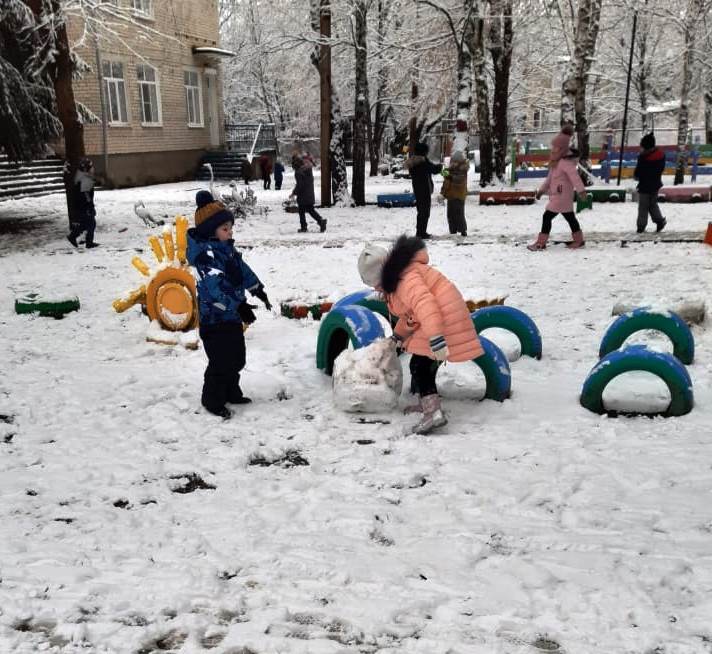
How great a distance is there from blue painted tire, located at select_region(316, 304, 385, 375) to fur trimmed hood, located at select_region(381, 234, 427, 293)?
923mm

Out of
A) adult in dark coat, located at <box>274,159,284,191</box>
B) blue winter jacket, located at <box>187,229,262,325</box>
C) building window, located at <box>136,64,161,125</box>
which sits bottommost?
blue winter jacket, located at <box>187,229,262,325</box>

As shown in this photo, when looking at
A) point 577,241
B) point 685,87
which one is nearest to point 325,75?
point 577,241

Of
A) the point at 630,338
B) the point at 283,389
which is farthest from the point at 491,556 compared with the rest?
the point at 630,338

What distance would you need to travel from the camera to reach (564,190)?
1002cm

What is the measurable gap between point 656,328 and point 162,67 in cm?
2486

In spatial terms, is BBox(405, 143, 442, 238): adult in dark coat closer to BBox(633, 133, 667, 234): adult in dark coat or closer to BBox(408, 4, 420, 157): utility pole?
BBox(633, 133, 667, 234): adult in dark coat

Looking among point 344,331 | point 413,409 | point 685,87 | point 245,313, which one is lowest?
point 413,409

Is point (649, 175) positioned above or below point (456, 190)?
above

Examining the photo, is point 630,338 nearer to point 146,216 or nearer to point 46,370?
point 46,370

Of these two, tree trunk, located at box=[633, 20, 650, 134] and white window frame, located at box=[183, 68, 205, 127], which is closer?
white window frame, located at box=[183, 68, 205, 127]

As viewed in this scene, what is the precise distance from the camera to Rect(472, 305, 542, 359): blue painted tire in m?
5.68

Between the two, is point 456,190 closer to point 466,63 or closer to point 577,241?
point 577,241

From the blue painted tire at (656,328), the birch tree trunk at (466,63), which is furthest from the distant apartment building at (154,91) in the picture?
the blue painted tire at (656,328)

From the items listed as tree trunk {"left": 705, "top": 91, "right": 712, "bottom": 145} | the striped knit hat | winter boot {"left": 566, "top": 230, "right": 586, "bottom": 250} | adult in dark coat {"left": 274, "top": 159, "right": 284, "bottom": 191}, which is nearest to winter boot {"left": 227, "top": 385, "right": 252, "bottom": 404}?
the striped knit hat
